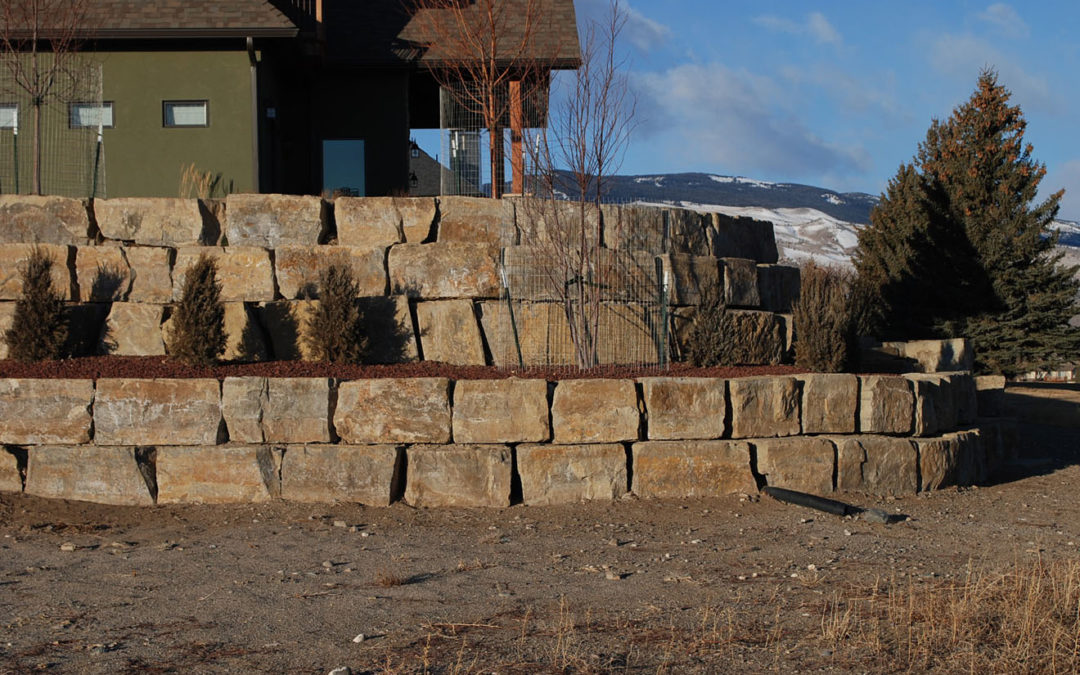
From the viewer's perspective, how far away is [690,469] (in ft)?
32.6

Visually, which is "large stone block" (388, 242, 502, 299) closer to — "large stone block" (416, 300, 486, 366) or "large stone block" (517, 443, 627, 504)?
"large stone block" (416, 300, 486, 366)

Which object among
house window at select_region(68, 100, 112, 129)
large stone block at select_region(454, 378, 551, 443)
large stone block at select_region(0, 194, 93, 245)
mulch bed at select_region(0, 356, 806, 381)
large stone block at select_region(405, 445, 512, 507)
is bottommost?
large stone block at select_region(405, 445, 512, 507)

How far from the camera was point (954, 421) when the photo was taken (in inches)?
462

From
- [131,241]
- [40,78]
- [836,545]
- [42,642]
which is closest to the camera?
[42,642]

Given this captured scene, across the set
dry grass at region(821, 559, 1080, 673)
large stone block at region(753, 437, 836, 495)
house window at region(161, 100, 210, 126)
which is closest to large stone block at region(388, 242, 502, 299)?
large stone block at region(753, 437, 836, 495)

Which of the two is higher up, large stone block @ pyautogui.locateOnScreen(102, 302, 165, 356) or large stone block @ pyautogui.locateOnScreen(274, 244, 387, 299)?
large stone block @ pyautogui.locateOnScreen(274, 244, 387, 299)

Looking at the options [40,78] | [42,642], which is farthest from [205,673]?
[40,78]

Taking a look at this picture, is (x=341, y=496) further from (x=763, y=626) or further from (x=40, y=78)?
(x=40, y=78)

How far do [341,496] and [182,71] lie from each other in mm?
9938

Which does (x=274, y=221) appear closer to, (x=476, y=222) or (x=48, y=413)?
(x=476, y=222)

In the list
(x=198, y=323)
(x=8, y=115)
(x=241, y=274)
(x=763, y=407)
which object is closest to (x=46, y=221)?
(x=241, y=274)

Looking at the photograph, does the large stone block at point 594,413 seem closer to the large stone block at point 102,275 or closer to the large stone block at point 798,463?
the large stone block at point 798,463

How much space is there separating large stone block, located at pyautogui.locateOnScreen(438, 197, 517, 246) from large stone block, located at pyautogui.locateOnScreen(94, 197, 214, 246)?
3.05 m

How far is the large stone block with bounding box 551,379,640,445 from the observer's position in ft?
32.3
